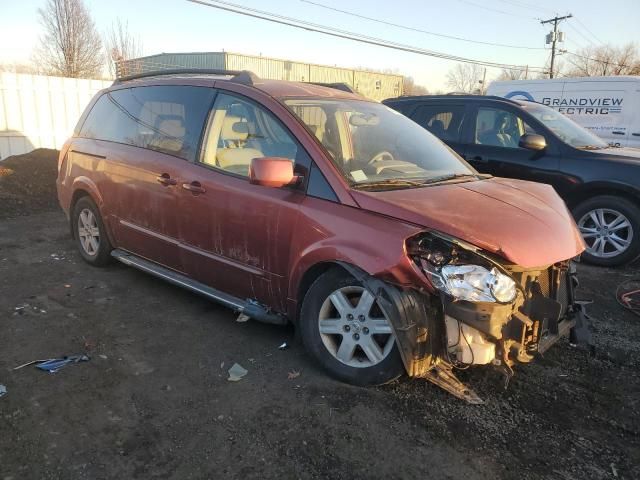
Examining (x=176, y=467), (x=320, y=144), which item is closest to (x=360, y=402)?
(x=176, y=467)

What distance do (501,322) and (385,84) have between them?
1413 inches

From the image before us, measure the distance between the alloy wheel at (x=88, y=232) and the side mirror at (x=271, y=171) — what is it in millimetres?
2728

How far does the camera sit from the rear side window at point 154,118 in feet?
13.3

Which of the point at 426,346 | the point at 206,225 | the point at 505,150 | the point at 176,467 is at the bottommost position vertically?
the point at 176,467

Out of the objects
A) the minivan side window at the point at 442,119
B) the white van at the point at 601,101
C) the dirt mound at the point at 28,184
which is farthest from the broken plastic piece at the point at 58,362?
the white van at the point at 601,101

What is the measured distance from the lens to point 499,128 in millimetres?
6699

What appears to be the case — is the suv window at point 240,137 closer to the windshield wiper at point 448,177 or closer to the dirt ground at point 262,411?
the windshield wiper at point 448,177

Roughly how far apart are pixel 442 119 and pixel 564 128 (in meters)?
1.57

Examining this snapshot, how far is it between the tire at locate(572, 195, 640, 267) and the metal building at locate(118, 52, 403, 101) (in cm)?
2314

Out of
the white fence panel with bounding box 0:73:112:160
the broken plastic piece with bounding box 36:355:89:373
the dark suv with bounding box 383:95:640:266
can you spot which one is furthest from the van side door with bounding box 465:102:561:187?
the white fence panel with bounding box 0:73:112:160

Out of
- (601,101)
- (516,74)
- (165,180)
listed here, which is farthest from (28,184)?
(516,74)

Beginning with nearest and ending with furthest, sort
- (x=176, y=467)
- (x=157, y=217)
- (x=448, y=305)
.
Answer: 1. (x=176, y=467)
2. (x=448, y=305)
3. (x=157, y=217)

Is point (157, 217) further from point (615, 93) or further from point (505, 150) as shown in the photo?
point (615, 93)

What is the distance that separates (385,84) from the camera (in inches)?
1438
